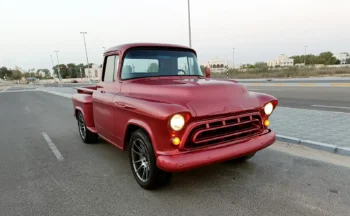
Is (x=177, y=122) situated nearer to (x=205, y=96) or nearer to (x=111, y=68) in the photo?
(x=205, y=96)

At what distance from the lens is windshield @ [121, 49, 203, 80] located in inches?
164

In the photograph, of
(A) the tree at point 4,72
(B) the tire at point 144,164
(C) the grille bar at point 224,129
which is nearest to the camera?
(C) the grille bar at point 224,129

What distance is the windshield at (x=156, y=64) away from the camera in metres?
4.16

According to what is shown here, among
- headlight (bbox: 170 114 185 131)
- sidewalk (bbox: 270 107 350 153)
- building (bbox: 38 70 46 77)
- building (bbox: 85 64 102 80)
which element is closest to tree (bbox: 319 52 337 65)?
building (bbox: 85 64 102 80)

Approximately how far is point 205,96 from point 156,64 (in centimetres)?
148

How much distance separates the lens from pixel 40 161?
4816mm

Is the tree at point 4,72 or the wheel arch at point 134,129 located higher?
the tree at point 4,72

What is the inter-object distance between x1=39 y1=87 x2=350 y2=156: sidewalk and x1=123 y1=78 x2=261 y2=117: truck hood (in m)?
2.13

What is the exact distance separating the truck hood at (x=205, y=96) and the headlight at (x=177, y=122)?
154 mm

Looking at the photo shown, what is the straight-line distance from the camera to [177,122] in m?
2.85

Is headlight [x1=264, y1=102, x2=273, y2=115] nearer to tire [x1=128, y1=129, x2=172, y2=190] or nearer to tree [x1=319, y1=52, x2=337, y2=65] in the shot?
tire [x1=128, y1=129, x2=172, y2=190]

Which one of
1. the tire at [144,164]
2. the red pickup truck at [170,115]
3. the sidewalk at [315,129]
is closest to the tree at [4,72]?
the sidewalk at [315,129]

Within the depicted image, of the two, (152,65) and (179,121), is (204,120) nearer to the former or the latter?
(179,121)

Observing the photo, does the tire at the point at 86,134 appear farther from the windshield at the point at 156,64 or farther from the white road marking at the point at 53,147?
the windshield at the point at 156,64
